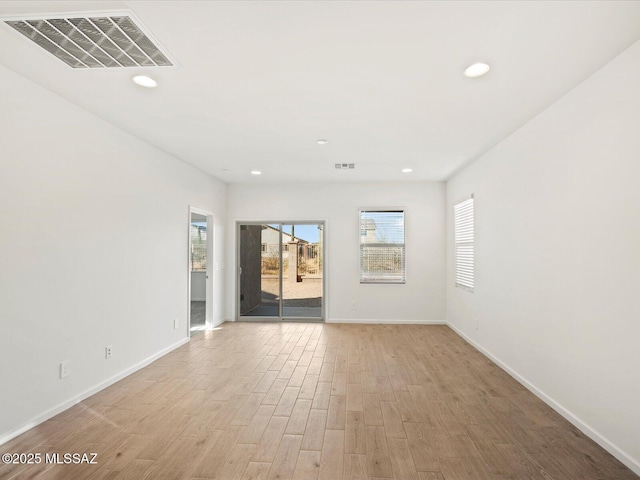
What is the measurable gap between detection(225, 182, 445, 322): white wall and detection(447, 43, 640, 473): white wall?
2.30m

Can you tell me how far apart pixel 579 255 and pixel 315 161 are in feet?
11.0

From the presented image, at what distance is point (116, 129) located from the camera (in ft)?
11.8

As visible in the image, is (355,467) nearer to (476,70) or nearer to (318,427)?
(318,427)

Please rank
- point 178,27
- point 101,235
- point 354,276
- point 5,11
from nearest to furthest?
point 5,11 → point 178,27 → point 101,235 → point 354,276

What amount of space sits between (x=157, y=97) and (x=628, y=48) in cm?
339

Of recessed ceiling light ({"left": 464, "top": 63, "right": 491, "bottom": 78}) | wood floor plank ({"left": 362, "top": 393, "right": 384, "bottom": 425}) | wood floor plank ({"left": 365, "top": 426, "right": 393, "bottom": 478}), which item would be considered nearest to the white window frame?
wood floor plank ({"left": 362, "top": 393, "right": 384, "bottom": 425})

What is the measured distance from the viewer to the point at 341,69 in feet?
7.93

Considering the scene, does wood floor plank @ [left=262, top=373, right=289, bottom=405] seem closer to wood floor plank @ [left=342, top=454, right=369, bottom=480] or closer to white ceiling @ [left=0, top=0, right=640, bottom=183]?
wood floor plank @ [left=342, top=454, right=369, bottom=480]

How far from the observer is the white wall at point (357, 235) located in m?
6.41

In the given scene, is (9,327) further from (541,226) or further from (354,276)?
(354,276)

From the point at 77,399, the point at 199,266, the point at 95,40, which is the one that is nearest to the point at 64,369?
the point at 77,399

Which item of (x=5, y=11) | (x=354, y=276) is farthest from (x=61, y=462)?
(x=354, y=276)

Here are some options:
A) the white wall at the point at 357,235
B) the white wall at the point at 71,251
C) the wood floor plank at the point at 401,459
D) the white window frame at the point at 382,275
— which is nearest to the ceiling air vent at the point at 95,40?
the white wall at the point at 71,251

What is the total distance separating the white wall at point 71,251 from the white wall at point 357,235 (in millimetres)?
2294
